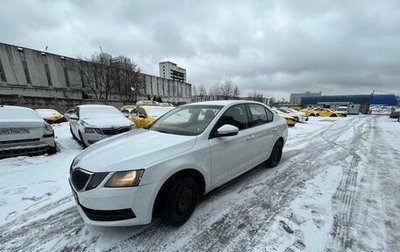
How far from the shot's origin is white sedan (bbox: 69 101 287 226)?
6.42 ft

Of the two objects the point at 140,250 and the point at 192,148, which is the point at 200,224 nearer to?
the point at 140,250

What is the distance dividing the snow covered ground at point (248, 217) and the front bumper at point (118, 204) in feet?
1.18

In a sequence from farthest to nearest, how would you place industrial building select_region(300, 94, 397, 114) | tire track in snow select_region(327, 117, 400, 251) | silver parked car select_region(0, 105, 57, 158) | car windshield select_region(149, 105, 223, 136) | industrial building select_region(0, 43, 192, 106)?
industrial building select_region(300, 94, 397, 114), industrial building select_region(0, 43, 192, 106), silver parked car select_region(0, 105, 57, 158), car windshield select_region(149, 105, 223, 136), tire track in snow select_region(327, 117, 400, 251)

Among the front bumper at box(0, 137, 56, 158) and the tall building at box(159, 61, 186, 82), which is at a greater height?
the tall building at box(159, 61, 186, 82)

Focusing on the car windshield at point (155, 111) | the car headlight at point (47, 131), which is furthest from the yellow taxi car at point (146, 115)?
the car headlight at point (47, 131)

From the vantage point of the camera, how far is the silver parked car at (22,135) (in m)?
4.34

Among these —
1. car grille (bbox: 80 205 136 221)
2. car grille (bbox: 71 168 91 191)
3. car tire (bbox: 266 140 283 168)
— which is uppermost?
car grille (bbox: 71 168 91 191)

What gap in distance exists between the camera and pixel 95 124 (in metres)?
5.79

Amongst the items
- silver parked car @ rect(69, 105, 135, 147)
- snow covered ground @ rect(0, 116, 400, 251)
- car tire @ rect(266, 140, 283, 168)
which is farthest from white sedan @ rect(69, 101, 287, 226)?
silver parked car @ rect(69, 105, 135, 147)

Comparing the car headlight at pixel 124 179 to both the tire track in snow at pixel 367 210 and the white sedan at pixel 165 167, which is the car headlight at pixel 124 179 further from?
the tire track in snow at pixel 367 210

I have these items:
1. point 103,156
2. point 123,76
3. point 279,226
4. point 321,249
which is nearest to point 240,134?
point 279,226

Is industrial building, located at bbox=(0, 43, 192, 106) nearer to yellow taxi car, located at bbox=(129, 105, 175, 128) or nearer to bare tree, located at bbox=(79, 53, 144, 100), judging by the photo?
bare tree, located at bbox=(79, 53, 144, 100)

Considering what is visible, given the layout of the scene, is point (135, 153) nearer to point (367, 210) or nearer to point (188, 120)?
point (188, 120)

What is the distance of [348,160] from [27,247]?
22.3 ft
